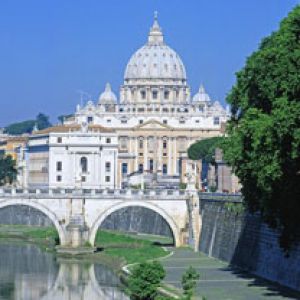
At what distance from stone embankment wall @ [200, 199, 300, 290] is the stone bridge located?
277cm

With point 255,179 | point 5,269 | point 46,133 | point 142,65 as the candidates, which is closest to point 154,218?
point 5,269

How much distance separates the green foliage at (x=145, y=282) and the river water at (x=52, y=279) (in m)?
6.36

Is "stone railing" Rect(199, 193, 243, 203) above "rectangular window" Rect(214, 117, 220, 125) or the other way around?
the other way around

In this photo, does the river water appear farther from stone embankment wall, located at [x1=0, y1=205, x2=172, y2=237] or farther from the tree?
stone embankment wall, located at [x1=0, y1=205, x2=172, y2=237]

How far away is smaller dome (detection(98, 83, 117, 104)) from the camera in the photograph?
175613 mm

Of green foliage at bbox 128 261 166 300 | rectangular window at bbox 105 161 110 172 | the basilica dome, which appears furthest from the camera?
the basilica dome

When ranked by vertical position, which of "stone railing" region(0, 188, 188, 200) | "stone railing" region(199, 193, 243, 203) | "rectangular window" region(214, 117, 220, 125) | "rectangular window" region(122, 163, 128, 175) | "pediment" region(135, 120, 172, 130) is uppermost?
"rectangular window" region(214, 117, 220, 125)

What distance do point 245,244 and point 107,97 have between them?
122 meters

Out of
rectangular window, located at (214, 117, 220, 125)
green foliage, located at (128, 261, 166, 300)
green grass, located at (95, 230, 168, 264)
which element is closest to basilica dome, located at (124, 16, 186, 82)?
rectangular window, located at (214, 117, 220, 125)

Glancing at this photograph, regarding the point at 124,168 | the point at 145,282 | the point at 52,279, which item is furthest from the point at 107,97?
the point at 145,282

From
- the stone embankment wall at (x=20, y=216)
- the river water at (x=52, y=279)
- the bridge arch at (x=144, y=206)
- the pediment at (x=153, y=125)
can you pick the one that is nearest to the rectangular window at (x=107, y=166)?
the stone embankment wall at (x=20, y=216)

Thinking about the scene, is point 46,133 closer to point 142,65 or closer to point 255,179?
point 142,65

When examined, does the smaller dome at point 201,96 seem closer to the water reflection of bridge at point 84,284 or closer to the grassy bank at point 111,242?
the grassy bank at point 111,242

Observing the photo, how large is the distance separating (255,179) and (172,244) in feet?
83.7
